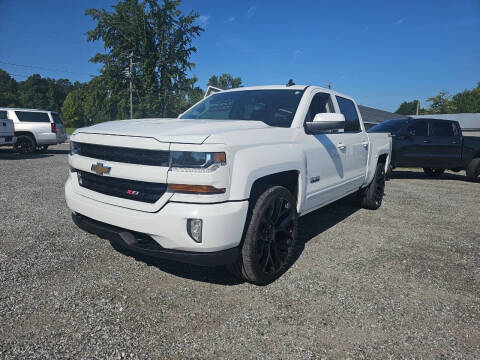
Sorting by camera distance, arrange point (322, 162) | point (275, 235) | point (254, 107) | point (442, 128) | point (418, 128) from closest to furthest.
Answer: point (275, 235), point (322, 162), point (254, 107), point (418, 128), point (442, 128)

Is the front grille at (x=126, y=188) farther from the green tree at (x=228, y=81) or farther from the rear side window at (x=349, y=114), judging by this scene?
the green tree at (x=228, y=81)

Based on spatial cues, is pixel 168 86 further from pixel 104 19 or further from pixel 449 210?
pixel 449 210

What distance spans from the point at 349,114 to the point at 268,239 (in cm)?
277

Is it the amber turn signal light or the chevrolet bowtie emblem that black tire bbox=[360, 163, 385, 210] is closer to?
the amber turn signal light

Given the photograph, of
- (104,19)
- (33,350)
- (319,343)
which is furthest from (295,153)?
Result: (104,19)

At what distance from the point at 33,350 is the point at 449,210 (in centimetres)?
644

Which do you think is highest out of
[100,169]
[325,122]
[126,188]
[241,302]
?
Result: [325,122]

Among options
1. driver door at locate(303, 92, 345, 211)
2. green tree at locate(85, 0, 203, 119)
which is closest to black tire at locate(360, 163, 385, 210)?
driver door at locate(303, 92, 345, 211)

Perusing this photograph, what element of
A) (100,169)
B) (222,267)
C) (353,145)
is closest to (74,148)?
(100,169)

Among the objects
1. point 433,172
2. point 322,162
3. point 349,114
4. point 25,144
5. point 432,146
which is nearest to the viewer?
point 322,162

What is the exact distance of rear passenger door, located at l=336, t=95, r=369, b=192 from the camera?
401cm

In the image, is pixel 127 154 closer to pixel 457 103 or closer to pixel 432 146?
pixel 432 146

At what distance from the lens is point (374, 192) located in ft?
17.3

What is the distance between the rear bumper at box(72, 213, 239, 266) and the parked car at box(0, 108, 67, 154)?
13.0 metres
